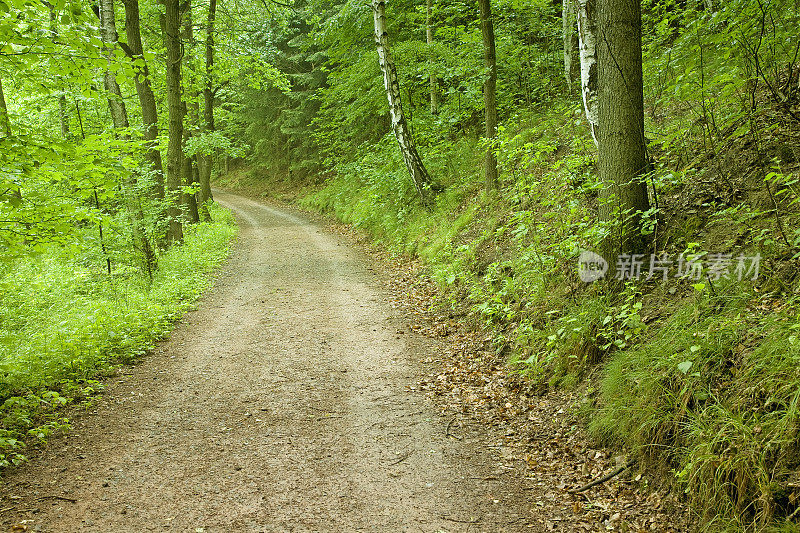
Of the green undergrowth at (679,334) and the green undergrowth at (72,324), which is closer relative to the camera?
the green undergrowth at (679,334)

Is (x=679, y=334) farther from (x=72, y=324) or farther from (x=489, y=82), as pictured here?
(x=72, y=324)

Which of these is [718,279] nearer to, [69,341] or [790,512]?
[790,512]

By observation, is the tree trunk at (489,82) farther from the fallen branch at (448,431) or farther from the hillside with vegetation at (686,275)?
the fallen branch at (448,431)

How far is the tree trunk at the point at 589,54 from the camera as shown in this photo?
20.4 feet

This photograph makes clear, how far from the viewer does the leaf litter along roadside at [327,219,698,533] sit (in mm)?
3816

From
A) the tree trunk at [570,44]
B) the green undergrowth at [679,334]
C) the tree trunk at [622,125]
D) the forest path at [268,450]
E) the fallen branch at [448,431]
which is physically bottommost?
the fallen branch at [448,431]

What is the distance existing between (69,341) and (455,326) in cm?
587

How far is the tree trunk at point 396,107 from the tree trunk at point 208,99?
728cm

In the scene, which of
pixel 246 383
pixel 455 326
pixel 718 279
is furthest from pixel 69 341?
pixel 718 279

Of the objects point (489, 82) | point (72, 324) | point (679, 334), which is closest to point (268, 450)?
point (679, 334)

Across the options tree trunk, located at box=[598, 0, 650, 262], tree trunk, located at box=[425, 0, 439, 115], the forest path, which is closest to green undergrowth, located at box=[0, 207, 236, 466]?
the forest path

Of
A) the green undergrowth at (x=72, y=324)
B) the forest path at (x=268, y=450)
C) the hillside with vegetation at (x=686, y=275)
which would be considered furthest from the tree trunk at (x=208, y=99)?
the forest path at (x=268, y=450)
